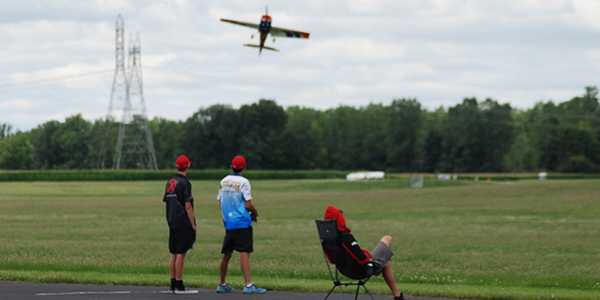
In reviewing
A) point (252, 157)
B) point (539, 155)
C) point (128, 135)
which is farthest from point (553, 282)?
point (539, 155)

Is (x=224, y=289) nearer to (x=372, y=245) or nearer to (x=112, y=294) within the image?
(x=112, y=294)

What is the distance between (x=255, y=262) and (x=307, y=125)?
123m

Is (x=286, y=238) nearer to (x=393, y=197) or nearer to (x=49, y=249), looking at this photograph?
(x=49, y=249)

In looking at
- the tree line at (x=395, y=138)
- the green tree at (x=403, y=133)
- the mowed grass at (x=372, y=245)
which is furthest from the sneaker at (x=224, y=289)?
the green tree at (x=403, y=133)

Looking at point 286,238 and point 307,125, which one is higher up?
point 307,125

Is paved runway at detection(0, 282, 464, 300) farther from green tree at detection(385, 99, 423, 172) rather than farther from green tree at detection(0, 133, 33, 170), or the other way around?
green tree at detection(385, 99, 423, 172)

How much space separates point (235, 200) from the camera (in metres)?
9.55

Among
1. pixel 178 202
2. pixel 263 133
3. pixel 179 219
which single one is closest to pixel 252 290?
pixel 179 219

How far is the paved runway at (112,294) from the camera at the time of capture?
9308 mm

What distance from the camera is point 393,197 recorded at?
48594mm

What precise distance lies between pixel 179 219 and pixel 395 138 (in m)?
131

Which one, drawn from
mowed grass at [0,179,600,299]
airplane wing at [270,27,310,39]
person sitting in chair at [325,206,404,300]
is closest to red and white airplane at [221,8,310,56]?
airplane wing at [270,27,310,39]

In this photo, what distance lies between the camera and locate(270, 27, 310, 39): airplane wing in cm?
3719

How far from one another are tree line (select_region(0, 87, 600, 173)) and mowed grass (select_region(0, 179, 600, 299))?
253 feet
